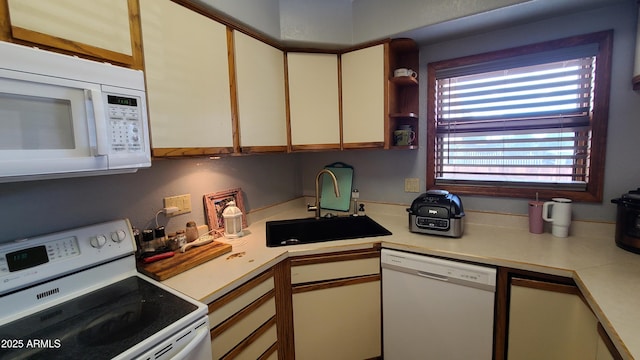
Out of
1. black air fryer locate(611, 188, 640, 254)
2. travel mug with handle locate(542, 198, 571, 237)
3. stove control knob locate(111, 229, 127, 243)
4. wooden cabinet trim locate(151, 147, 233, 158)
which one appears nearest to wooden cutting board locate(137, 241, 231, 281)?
stove control knob locate(111, 229, 127, 243)

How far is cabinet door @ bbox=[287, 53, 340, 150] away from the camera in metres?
1.88

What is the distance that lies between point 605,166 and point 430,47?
4.08 ft

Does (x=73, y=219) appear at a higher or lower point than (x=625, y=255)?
higher

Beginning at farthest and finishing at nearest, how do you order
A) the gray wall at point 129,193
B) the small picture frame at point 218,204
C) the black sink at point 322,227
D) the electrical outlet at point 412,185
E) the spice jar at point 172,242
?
the electrical outlet at point 412,185
the black sink at point 322,227
the small picture frame at point 218,204
the spice jar at point 172,242
the gray wall at point 129,193

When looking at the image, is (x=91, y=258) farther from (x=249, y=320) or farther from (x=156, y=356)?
(x=249, y=320)

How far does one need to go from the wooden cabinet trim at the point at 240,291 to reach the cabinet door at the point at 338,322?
0.90 ft

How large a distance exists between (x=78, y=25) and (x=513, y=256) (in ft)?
6.57

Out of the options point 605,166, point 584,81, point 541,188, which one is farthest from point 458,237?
point 584,81

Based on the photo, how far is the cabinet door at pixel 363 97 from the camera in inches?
71.2

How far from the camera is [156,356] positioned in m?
0.80

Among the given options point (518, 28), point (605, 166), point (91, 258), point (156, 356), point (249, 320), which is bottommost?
point (249, 320)

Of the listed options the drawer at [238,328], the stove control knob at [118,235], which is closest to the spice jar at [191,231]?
the stove control knob at [118,235]

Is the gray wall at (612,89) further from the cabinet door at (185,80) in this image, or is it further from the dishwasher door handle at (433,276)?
the cabinet door at (185,80)

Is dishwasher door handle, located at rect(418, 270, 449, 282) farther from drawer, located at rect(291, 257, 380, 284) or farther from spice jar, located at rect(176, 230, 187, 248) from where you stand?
spice jar, located at rect(176, 230, 187, 248)
